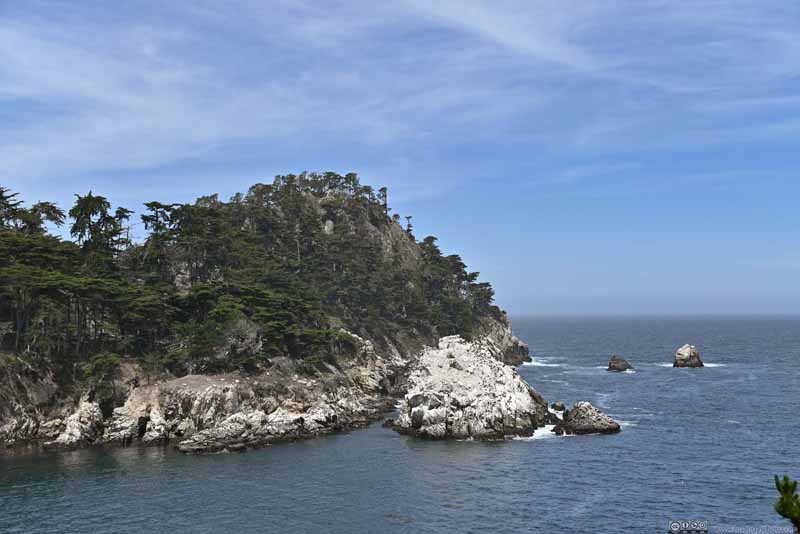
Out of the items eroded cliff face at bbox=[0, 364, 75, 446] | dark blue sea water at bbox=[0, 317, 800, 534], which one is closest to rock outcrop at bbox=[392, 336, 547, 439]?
dark blue sea water at bbox=[0, 317, 800, 534]

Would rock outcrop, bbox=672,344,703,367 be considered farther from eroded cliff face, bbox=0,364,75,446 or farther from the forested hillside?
eroded cliff face, bbox=0,364,75,446

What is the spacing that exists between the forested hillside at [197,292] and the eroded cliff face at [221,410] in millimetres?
4318

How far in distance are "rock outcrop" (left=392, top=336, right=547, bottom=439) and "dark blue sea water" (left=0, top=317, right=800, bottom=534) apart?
3044 millimetres

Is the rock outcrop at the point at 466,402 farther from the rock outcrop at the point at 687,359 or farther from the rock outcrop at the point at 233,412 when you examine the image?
the rock outcrop at the point at 687,359

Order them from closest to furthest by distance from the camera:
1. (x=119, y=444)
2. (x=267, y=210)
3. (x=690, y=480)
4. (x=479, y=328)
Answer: (x=690, y=480), (x=119, y=444), (x=267, y=210), (x=479, y=328)

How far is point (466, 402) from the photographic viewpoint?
78.6 metres

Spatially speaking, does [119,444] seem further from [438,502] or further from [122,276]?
[438,502]

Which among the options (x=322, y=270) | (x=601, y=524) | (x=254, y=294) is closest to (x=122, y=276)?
(x=254, y=294)

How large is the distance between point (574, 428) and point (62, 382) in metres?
64.2

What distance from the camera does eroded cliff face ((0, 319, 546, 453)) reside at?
74.3 m

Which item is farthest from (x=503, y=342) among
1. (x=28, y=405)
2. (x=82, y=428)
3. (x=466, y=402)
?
(x=28, y=405)

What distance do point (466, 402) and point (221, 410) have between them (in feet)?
98.6

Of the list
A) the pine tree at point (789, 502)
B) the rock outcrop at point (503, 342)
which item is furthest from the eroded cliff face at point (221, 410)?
the rock outcrop at point (503, 342)

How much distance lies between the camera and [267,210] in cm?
14738
